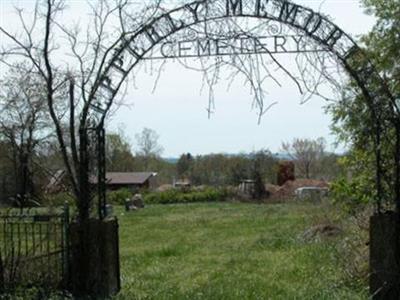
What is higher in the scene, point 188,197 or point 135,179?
point 135,179

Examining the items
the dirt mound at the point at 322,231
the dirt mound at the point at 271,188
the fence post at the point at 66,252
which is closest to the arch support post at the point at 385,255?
the fence post at the point at 66,252

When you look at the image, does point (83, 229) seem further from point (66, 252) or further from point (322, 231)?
point (322, 231)

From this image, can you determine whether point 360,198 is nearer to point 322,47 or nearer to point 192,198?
point 322,47

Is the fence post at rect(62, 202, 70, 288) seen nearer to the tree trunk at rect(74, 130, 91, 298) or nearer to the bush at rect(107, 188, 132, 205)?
the tree trunk at rect(74, 130, 91, 298)

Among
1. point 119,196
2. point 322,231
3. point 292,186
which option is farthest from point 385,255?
point 119,196

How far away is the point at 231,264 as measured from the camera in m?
13.2

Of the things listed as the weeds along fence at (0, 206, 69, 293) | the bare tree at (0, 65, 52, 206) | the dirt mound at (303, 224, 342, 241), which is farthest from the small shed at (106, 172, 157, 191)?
the weeds along fence at (0, 206, 69, 293)

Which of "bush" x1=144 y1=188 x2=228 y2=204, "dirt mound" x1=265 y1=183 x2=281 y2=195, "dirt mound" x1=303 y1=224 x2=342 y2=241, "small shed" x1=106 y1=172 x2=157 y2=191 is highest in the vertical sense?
"small shed" x1=106 y1=172 x2=157 y2=191

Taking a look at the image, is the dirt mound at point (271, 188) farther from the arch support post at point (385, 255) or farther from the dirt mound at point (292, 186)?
A: the arch support post at point (385, 255)

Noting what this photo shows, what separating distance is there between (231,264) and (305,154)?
3876 centimetres

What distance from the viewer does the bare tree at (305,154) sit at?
4906 cm

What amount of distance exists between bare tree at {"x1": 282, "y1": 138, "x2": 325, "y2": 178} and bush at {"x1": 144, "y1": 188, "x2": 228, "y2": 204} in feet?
18.6

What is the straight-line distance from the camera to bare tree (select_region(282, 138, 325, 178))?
49062mm

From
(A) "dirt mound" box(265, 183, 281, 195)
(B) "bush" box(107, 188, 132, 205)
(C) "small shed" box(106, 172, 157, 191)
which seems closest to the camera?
(A) "dirt mound" box(265, 183, 281, 195)
